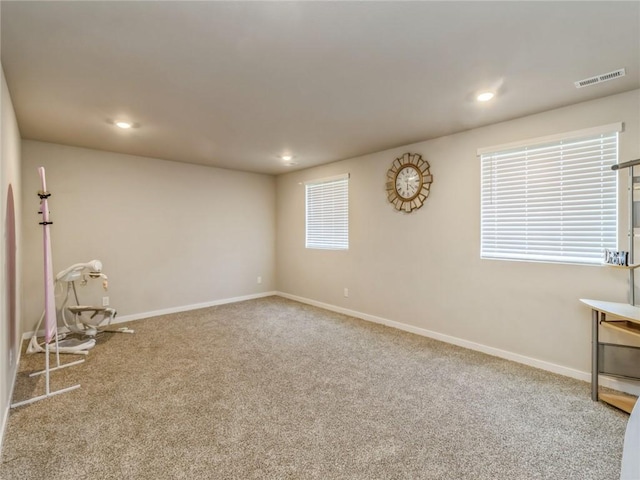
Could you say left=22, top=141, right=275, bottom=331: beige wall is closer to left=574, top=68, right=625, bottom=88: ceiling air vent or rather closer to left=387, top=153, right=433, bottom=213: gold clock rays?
left=387, top=153, right=433, bottom=213: gold clock rays

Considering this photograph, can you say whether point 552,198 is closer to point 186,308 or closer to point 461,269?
point 461,269

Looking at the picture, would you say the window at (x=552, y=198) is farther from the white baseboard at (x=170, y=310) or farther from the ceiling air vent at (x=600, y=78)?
the white baseboard at (x=170, y=310)

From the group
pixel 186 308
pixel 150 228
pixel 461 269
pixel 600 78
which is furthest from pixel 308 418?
pixel 150 228

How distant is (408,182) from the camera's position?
3.99 metres

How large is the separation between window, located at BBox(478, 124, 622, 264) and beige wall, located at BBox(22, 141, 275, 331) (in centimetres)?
404

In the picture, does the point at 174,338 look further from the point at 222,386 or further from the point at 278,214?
the point at 278,214

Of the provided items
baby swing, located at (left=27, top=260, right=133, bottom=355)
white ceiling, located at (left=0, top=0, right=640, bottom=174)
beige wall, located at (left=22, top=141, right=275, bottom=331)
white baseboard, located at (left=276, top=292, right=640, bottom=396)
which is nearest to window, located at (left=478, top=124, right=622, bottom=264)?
white ceiling, located at (left=0, top=0, right=640, bottom=174)

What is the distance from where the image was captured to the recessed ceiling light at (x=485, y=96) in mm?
2530

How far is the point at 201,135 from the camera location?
3627 mm

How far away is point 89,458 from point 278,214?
477 centimetres

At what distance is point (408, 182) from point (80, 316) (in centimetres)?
472

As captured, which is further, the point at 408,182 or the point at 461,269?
the point at 408,182

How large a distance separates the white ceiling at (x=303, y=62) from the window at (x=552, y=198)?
1.28 feet

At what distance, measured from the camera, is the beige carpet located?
172cm
